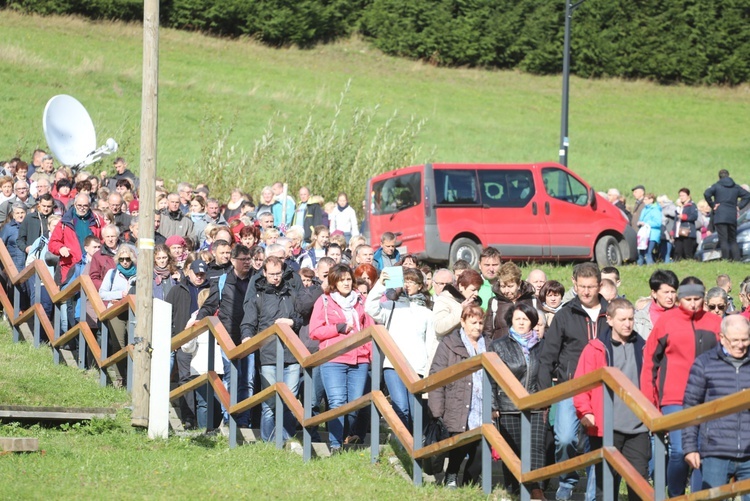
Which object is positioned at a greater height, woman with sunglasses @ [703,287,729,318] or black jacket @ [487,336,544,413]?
woman with sunglasses @ [703,287,729,318]

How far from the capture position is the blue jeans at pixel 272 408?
10.1 meters

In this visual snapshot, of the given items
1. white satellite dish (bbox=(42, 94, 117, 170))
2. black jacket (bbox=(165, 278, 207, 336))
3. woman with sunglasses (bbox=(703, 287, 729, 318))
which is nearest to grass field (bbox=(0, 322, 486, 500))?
black jacket (bbox=(165, 278, 207, 336))

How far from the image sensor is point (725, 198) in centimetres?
2192

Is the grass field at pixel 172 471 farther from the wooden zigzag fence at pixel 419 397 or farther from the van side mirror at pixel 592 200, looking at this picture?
the van side mirror at pixel 592 200

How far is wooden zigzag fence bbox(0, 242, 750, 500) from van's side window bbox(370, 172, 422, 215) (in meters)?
9.60

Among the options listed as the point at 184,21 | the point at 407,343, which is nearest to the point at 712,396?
the point at 407,343

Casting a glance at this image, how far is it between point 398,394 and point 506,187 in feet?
41.7

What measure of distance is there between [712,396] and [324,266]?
199 inches

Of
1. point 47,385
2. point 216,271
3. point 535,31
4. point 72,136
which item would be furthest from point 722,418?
point 535,31

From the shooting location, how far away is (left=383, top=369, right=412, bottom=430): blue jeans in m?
9.48

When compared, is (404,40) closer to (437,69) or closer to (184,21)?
(437,69)

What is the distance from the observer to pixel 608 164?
147ft

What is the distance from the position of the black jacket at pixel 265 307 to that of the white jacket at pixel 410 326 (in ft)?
3.12

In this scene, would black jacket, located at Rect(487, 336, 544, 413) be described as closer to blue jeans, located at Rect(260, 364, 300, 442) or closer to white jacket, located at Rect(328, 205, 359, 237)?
blue jeans, located at Rect(260, 364, 300, 442)
